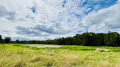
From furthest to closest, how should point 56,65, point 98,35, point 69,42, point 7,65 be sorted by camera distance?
point 69,42
point 98,35
point 56,65
point 7,65

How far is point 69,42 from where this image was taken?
70.9 meters

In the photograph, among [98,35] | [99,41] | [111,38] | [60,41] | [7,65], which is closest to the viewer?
[7,65]

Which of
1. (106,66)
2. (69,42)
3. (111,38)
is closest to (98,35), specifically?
(111,38)

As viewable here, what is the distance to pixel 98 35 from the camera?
5428 centimetres

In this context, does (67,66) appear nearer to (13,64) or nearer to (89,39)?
(13,64)

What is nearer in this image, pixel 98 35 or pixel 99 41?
pixel 99 41

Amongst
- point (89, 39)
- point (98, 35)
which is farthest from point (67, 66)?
point (98, 35)

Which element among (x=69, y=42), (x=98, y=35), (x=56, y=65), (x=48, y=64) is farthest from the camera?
(x=69, y=42)

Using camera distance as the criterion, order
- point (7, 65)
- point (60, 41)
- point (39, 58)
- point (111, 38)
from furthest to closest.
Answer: point (60, 41) < point (111, 38) < point (39, 58) < point (7, 65)

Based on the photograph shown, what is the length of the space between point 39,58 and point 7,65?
213 cm

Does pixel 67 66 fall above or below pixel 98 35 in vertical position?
below

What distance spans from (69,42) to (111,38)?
37.5 m

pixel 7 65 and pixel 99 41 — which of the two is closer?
pixel 7 65

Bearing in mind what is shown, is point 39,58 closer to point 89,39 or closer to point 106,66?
point 106,66
